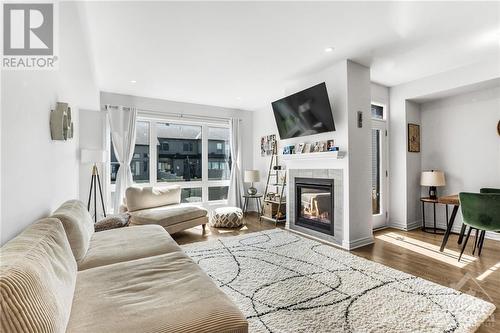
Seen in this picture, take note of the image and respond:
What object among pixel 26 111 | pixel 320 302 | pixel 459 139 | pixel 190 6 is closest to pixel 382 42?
pixel 190 6

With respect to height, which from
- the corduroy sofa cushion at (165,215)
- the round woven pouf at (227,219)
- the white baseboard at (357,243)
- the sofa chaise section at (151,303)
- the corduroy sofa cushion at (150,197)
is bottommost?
the white baseboard at (357,243)

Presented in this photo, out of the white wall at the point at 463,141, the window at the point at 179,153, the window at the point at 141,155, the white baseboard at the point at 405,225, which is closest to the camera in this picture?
the white wall at the point at 463,141

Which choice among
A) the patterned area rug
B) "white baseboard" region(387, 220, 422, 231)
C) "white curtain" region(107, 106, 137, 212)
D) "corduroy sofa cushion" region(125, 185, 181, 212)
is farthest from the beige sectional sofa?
"white baseboard" region(387, 220, 422, 231)

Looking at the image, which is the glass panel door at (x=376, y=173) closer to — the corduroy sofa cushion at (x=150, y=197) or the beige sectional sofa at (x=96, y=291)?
the corduroy sofa cushion at (x=150, y=197)

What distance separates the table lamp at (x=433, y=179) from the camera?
4055 millimetres

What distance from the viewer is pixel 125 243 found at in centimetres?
214

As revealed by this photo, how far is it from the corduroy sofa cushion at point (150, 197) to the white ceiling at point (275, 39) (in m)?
1.81

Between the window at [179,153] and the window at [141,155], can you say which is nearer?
the window at [141,155]

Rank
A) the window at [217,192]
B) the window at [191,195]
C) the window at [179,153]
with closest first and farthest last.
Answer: the window at [179,153], the window at [191,195], the window at [217,192]

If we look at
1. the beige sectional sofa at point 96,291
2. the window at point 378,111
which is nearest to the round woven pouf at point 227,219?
the beige sectional sofa at point 96,291

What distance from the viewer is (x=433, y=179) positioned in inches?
160

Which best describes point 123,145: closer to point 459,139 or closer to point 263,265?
point 263,265

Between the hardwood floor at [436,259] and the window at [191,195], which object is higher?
the window at [191,195]

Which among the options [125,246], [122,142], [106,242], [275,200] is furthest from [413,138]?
[122,142]
